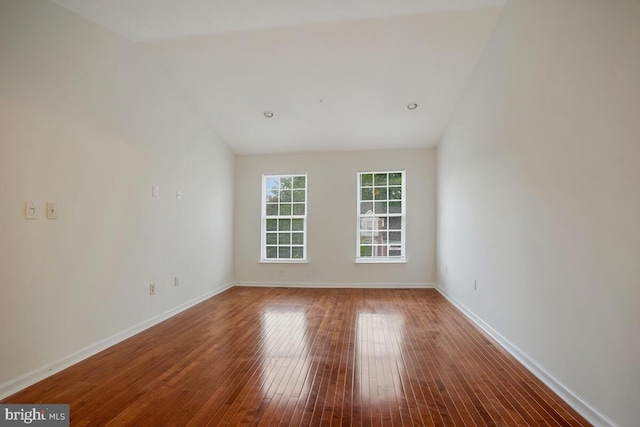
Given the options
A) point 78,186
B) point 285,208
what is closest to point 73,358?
point 78,186

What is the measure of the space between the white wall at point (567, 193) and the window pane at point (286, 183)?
11.8 ft

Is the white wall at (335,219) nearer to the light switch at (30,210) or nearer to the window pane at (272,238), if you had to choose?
the window pane at (272,238)

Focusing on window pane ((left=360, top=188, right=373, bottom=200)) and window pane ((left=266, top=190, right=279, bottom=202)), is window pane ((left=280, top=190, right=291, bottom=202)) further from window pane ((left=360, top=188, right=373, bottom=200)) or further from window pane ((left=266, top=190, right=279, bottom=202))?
window pane ((left=360, top=188, right=373, bottom=200))

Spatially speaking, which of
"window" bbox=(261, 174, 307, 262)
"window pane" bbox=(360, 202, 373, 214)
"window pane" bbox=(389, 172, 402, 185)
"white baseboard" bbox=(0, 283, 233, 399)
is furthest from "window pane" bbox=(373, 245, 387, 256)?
"white baseboard" bbox=(0, 283, 233, 399)

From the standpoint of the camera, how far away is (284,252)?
601 cm

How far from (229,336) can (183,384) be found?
0.98 metres

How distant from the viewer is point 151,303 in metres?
3.56

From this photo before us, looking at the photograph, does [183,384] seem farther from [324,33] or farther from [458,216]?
[458,216]

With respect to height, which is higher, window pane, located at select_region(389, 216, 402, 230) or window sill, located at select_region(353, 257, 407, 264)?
window pane, located at select_region(389, 216, 402, 230)

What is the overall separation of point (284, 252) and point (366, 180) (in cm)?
212

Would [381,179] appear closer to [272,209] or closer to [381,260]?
[381,260]

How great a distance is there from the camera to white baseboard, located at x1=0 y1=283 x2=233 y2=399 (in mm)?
2082

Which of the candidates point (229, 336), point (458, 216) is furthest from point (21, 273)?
point (458, 216)

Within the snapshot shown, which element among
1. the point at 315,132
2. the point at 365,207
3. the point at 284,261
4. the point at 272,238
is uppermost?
the point at 315,132
